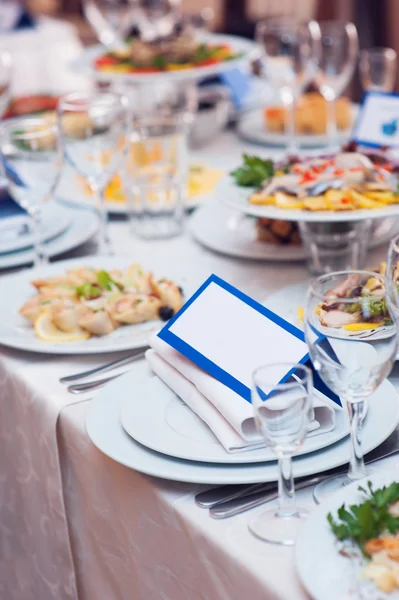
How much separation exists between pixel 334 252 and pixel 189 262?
267 millimetres

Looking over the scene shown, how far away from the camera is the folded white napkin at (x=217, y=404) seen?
851 mm

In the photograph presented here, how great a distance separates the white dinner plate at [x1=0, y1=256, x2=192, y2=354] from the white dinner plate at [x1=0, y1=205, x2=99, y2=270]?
12 centimetres

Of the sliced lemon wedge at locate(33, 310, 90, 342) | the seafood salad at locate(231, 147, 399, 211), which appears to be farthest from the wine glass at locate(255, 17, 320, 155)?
the sliced lemon wedge at locate(33, 310, 90, 342)

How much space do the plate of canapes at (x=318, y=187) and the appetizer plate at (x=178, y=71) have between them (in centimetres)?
66

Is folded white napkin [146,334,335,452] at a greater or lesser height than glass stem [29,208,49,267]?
greater

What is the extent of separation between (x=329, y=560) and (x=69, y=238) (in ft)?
3.41

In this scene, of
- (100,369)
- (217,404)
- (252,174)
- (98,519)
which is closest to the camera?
(217,404)

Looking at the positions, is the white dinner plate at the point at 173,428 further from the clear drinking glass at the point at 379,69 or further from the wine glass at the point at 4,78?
the wine glass at the point at 4,78

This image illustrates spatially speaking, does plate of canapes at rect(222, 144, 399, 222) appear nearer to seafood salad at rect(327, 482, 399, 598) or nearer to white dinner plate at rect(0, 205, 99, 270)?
white dinner plate at rect(0, 205, 99, 270)

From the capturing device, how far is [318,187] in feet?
4.16

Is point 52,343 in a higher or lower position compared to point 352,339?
lower

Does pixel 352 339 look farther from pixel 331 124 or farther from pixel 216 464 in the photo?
pixel 331 124

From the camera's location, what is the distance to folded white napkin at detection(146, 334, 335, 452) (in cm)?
85

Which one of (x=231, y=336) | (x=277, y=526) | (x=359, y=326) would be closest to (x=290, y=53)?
(x=231, y=336)
